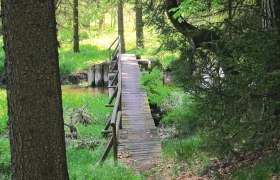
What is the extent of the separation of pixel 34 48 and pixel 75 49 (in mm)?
28971

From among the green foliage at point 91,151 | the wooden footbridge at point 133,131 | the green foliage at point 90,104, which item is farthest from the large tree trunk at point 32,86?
the green foliage at point 90,104

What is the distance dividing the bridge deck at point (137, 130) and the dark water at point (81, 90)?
704 centimetres

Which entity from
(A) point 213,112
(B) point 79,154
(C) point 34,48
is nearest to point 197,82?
(A) point 213,112

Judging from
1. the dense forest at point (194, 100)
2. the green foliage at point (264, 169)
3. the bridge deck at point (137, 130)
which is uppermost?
the dense forest at point (194, 100)

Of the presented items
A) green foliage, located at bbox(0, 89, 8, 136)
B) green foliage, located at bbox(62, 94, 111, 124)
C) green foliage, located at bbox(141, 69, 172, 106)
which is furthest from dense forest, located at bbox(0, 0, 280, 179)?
green foliage, located at bbox(62, 94, 111, 124)

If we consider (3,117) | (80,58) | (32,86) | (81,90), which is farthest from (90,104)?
(32,86)

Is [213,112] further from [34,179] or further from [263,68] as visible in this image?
[34,179]

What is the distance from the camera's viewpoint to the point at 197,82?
19.1 ft

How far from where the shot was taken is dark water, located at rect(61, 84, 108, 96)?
2389cm

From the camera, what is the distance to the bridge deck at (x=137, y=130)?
380 inches

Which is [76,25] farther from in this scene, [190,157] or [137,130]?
[190,157]

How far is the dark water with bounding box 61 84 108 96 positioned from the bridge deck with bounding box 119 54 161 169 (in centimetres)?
704

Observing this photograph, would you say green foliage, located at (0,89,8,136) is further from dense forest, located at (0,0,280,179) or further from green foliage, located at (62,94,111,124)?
dense forest, located at (0,0,280,179)

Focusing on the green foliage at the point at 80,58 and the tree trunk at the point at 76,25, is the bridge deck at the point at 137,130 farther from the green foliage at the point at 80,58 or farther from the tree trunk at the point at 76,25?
the tree trunk at the point at 76,25
